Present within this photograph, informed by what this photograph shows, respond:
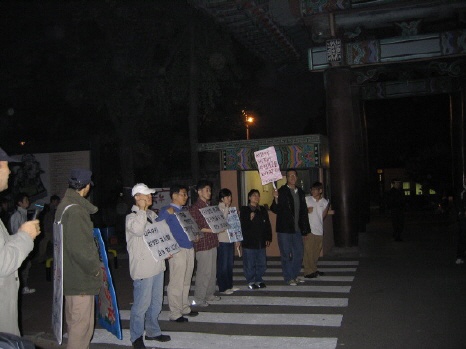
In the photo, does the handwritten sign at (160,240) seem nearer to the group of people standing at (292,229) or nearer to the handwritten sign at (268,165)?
the group of people standing at (292,229)

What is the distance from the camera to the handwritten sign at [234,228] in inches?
332

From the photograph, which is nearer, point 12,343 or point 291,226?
point 12,343

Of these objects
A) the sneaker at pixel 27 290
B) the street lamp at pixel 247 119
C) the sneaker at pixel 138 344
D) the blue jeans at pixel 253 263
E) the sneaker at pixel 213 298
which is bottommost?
the sneaker at pixel 27 290

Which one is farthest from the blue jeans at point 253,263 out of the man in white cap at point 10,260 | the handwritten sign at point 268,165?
the man in white cap at point 10,260

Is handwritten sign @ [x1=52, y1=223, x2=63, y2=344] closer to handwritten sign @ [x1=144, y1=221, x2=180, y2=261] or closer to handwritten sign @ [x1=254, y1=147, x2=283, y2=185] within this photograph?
handwritten sign @ [x1=144, y1=221, x2=180, y2=261]

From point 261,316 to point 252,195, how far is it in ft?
8.51

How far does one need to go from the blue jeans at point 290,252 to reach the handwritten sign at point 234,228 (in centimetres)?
91

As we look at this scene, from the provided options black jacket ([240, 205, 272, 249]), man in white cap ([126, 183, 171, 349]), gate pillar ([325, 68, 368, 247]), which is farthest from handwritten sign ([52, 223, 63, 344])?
gate pillar ([325, 68, 368, 247])

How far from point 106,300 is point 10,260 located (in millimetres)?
2571

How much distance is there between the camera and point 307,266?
9.73 meters

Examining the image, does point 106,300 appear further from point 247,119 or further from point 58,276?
point 247,119

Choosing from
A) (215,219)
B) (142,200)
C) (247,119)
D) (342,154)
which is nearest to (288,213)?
(215,219)

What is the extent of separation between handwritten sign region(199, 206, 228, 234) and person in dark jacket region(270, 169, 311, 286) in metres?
1.42

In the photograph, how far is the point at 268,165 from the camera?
937 centimetres
